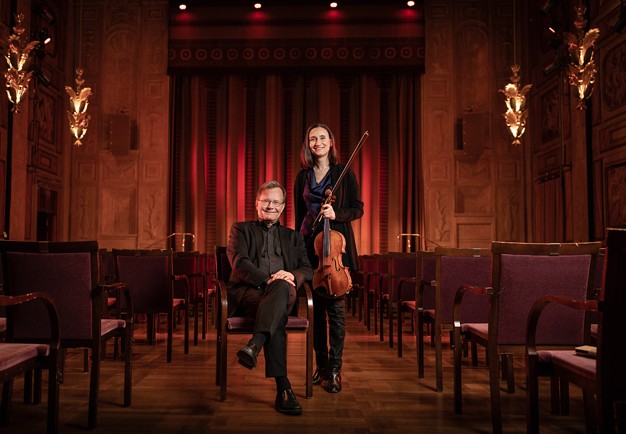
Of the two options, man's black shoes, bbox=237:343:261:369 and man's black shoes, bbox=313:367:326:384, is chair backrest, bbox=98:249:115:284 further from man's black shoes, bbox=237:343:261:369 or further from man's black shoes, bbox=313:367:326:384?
man's black shoes, bbox=237:343:261:369

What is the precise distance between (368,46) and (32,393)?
799 centimetres

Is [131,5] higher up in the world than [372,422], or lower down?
higher up

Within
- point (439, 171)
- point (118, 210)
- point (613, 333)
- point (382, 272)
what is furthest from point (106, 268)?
point (439, 171)

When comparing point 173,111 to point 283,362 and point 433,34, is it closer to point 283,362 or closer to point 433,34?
point 433,34

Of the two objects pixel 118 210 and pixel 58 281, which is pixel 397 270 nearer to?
pixel 58 281

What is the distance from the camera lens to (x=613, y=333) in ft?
5.04

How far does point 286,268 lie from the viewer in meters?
2.89

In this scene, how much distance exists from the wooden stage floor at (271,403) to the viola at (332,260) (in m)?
0.58

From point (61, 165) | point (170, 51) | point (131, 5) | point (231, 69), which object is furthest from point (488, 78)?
point (61, 165)

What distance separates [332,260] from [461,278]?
2.55 feet

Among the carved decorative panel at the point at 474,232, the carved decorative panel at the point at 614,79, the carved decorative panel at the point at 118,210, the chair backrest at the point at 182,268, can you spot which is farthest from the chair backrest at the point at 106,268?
the carved decorative panel at the point at 474,232

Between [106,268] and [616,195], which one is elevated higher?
[616,195]

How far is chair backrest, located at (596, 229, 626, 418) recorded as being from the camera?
1531 mm

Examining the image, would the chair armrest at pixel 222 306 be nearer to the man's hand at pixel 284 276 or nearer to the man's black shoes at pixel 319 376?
the man's hand at pixel 284 276
